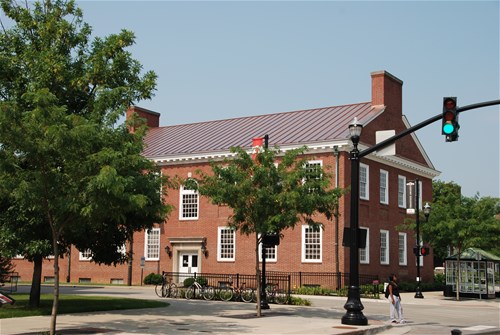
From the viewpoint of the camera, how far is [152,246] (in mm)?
44844

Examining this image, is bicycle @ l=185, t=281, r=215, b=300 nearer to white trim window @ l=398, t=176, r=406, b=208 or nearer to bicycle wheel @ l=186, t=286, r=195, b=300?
bicycle wheel @ l=186, t=286, r=195, b=300

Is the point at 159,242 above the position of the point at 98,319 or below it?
above

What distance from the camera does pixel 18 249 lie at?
20.7 metres

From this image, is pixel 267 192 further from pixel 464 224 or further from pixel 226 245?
pixel 226 245

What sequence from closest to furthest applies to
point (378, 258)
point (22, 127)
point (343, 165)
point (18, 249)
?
1. point (22, 127)
2. point (18, 249)
3. point (343, 165)
4. point (378, 258)

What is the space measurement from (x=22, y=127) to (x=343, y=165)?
25.5 meters

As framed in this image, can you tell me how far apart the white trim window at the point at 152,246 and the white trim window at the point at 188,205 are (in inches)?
90.7

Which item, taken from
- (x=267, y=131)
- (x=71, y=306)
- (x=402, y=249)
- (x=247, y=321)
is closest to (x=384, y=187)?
(x=402, y=249)

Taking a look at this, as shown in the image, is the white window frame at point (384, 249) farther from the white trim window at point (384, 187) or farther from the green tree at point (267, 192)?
the green tree at point (267, 192)

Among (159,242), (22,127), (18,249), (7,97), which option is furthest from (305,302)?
(159,242)

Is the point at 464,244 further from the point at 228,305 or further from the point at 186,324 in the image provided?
the point at 186,324

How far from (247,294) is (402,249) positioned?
19.6m

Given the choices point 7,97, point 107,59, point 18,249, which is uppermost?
point 107,59

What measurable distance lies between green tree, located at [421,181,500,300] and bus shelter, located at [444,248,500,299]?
543 millimetres
